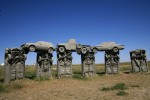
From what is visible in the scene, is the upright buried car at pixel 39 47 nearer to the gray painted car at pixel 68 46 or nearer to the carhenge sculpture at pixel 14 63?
the carhenge sculpture at pixel 14 63

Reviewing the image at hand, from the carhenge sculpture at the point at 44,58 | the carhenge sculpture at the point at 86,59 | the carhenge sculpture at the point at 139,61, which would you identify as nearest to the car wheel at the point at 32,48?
the carhenge sculpture at the point at 44,58

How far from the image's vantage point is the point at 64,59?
83.7 ft

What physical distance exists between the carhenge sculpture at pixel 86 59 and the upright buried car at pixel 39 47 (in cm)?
386

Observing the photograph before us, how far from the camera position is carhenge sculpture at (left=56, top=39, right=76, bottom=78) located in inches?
993

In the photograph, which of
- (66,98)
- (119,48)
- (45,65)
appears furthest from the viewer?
(119,48)

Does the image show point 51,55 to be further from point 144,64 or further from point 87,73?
point 144,64

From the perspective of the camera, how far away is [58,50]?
2550cm

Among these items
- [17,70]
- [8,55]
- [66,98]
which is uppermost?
[8,55]

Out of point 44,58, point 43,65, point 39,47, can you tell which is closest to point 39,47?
point 39,47

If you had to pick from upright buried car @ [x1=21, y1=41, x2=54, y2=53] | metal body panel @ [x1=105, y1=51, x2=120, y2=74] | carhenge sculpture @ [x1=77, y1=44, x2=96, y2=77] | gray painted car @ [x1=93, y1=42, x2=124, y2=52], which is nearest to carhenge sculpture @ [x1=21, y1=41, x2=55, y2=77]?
upright buried car @ [x1=21, y1=41, x2=54, y2=53]

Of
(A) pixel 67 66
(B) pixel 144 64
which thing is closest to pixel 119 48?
(B) pixel 144 64

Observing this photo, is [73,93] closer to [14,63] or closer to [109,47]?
[14,63]

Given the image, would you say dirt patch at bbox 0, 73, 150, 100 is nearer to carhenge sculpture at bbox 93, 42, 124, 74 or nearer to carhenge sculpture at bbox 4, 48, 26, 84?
carhenge sculpture at bbox 4, 48, 26, 84

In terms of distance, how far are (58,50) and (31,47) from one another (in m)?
3.66
